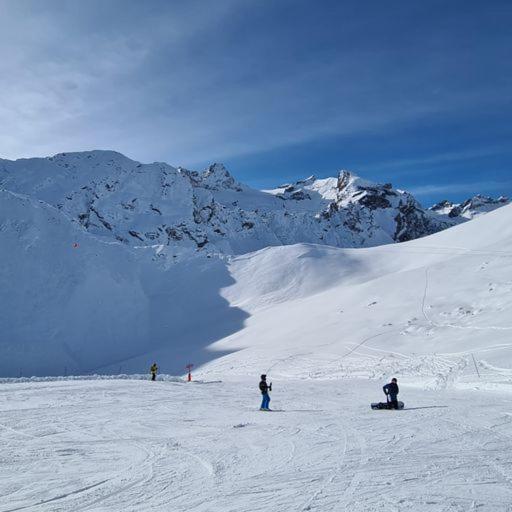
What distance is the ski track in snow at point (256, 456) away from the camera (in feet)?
20.6

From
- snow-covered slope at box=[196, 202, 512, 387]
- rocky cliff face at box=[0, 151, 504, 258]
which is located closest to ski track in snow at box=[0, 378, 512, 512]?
snow-covered slope at box=[196, 202, 512, 387]

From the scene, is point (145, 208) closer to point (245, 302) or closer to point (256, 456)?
point (245, 302)

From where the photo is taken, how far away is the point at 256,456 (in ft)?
→ 28.4

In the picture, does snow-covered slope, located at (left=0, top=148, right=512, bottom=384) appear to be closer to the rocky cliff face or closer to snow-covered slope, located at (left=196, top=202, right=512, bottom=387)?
snow-covered slope, located at (left=196, top=202, right=512, bottom=387)

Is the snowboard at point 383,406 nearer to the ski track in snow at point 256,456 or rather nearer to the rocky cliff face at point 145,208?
the ski track in snow at point 256,456

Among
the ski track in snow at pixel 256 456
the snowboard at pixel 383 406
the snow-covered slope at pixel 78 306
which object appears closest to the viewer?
the ski track in snow at pixel 256 456

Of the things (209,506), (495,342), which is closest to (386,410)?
(209,506)

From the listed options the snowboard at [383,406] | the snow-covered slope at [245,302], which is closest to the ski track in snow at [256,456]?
the snowboard at [383,406]

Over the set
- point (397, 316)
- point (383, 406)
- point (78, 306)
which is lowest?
point (383, 406)

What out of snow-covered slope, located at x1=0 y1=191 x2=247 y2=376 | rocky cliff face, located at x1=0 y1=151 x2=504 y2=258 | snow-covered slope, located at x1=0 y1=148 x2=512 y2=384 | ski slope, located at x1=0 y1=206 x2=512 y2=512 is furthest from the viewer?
rocky cliff face, located at x1=0 y1=151 x2=504 y2=258

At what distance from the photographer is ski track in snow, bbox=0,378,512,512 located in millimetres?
6266

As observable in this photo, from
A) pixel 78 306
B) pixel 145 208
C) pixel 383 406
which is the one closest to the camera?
pixel 383 406

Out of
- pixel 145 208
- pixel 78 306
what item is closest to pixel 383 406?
pixel 78 306

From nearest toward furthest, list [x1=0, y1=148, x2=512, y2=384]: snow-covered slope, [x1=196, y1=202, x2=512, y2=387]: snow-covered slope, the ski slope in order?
the ski slope < [x1=196, y1=202, x2=512, y2=387]: snow-covered slope < [x1=0, y1=148, x2=512, y2=384]: snow-covered slope
